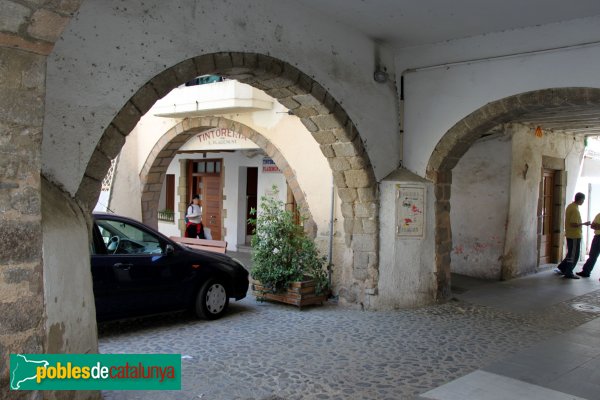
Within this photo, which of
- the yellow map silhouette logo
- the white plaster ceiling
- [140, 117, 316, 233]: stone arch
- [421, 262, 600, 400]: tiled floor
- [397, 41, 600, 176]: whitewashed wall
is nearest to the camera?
the yellow map silhouette logo

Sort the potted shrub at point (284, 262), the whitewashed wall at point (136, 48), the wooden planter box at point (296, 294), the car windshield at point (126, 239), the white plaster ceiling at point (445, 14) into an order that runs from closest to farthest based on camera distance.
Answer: the whitewashed wall at point (136, 48)
the car windshield at point (126, 239)
the white plaster ceiling at point (445, 14)
the wooden planter box at point (296, 294)
the potted shrub at point (284, 262)

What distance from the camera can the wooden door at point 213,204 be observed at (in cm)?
1438

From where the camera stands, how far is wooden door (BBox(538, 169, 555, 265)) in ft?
37.3

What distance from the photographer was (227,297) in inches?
272

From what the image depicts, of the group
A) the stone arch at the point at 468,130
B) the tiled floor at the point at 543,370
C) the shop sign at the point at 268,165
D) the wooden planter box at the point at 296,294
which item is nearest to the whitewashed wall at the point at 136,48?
→ the stone arch at the point at 468,130

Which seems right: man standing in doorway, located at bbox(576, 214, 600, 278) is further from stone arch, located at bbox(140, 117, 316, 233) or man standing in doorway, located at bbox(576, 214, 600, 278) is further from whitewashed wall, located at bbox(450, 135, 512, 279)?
stone arch, located at bbox(140, 117, 316, 233)

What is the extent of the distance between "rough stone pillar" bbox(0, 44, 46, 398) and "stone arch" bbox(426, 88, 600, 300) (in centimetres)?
561

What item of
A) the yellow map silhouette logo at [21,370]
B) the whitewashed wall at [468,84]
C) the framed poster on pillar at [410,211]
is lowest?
the yellow map silhouette logo at [21,370]

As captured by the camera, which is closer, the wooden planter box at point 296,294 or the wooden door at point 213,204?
the wooden planter box at point 296,294

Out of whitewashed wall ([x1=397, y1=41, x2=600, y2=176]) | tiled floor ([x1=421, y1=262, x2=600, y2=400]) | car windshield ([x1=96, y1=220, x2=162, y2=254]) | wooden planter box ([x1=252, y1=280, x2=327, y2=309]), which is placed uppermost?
whitewashed wall ([x1=397, y1=41, x2=600, y2=176])

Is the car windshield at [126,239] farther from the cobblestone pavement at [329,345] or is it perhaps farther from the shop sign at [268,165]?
the shop sign at [268,165]

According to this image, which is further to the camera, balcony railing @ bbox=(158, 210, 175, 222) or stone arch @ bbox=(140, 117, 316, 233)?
balcony railing @ bbox=(158, 210, 175, 222)

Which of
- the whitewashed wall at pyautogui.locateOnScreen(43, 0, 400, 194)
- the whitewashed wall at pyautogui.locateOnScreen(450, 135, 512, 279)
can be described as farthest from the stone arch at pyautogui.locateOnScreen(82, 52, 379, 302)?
the whitewashed wall at pyautogui.locateOnScreen(450, 135, 512, 279)

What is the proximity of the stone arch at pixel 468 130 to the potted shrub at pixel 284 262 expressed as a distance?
1.77 m
